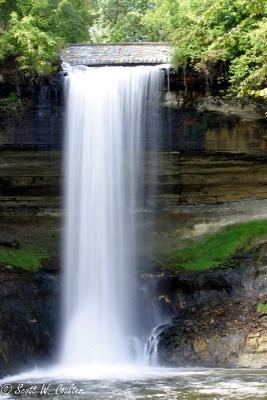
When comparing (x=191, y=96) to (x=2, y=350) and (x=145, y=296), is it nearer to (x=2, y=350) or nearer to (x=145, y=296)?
(x=145, y=296)

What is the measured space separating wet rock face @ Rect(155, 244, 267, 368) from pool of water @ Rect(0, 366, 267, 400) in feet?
2.11

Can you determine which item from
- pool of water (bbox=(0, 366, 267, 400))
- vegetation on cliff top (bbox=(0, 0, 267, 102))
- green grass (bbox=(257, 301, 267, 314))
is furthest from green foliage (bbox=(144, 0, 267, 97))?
pool of water (bbox=(0, 366, 267, 400))

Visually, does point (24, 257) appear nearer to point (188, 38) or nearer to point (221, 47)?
point (188, 38)

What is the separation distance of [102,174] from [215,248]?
402 centimetres

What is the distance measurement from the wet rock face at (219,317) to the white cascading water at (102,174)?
1.45 m

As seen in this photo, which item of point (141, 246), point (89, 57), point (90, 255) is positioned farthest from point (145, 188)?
point (89, 57)

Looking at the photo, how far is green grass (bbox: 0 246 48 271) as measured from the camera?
50.3 ft

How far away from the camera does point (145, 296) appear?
580 inches

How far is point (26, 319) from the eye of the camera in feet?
42.9

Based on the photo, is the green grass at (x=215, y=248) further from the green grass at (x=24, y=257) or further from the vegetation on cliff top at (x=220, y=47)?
the vegetation on cliff top at (x=220, y=47)

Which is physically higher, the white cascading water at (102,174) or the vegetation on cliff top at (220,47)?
the vegetation on cliff top at (220,47)

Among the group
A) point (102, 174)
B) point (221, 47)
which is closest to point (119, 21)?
point (221, 47)

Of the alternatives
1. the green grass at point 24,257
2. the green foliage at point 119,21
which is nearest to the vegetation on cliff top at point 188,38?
the green grass at point 24,257

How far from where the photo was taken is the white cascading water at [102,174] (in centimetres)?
1497
